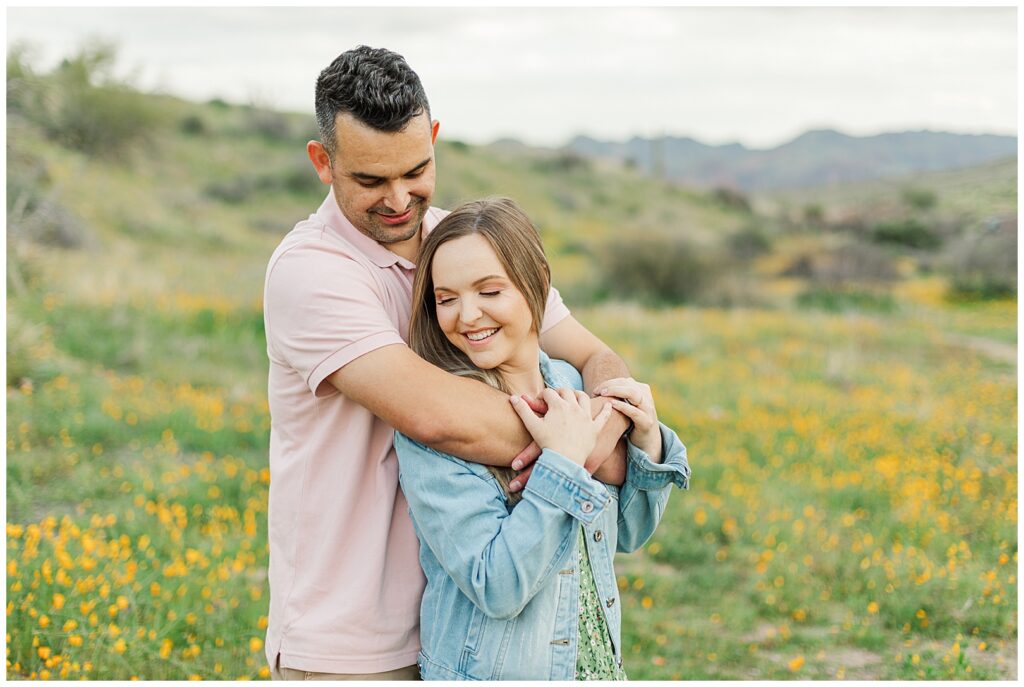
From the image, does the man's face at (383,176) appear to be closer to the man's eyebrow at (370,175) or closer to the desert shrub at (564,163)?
the man's eyebrow at (370,175)

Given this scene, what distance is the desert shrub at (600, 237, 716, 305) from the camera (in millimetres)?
17000

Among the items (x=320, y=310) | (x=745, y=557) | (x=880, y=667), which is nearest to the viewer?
(x=320, y=310)

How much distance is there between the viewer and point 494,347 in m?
2.49

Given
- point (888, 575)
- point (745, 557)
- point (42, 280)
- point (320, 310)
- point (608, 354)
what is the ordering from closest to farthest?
point (320, 310) < point (608, 354) < point (888, 575) < point (745, 557) < point (42, 280)

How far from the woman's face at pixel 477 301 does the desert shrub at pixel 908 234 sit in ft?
87.1

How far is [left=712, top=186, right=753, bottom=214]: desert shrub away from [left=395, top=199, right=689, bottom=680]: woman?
3464 centimetres

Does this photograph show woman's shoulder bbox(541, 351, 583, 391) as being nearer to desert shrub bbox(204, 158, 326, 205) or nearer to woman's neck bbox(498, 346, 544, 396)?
woman's neck bbox(498, 346, 544, 396)

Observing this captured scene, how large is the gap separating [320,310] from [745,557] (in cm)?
448

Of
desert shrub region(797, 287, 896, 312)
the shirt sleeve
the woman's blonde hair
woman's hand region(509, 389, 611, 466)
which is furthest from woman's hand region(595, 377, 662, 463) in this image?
desert shrub region(797, 287, 896, 312)

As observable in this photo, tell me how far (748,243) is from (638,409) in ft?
81.1

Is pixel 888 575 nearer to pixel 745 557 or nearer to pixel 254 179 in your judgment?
pixel 745 557

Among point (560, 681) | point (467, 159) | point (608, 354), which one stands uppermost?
point (467, 159)

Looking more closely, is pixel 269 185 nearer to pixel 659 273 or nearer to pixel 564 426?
pixel 659 273

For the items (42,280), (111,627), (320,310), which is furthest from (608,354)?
(42,280)
